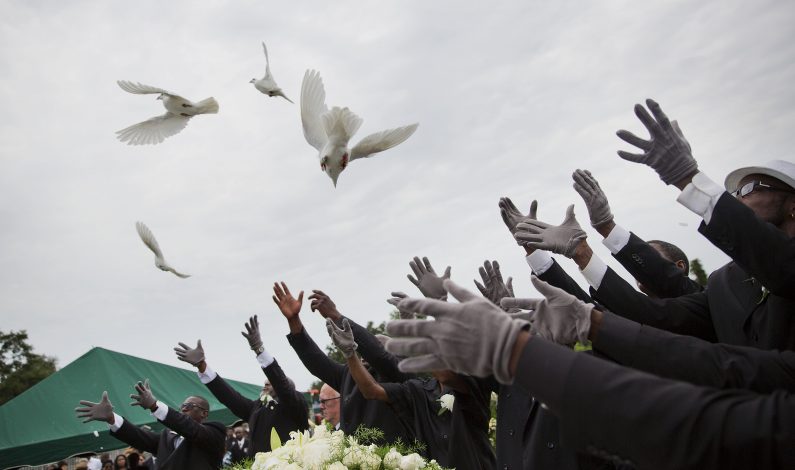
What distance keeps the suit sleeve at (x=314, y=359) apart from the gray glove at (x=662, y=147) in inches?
151

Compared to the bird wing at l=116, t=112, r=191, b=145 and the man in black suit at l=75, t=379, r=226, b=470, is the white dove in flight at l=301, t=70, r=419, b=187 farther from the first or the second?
the man in black suit at l=75, t=379, r=226, b=470

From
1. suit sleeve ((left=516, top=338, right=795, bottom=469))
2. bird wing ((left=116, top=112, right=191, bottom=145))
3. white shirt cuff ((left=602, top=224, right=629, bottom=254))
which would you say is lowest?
suit sleeve ((left=516, top=338, right=795, bottom=469))

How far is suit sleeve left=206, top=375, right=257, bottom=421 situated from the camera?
7.16m

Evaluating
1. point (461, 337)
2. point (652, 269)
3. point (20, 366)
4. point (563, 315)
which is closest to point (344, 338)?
point (652, 269)

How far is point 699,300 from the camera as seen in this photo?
9.60 feet

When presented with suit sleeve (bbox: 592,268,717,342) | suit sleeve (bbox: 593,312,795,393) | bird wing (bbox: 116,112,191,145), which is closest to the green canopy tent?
bird wing (bbox: 116,112,191,145)

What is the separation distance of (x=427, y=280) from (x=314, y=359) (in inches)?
100

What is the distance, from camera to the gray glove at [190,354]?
7.15 metres

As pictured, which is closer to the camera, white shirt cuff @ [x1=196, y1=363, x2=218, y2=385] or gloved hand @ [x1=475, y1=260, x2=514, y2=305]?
gloved hand @ [x1=475, y1=260, x2=514, y2=305]

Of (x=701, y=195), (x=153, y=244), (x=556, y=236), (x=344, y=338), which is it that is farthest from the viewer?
(x=153, y=244)

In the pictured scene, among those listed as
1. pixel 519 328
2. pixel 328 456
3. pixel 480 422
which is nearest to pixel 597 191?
pixel 480 422

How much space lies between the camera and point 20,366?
3741cm

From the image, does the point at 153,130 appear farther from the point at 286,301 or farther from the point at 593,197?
the point at 593,197

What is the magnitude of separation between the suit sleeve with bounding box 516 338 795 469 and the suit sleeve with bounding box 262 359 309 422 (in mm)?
5678
